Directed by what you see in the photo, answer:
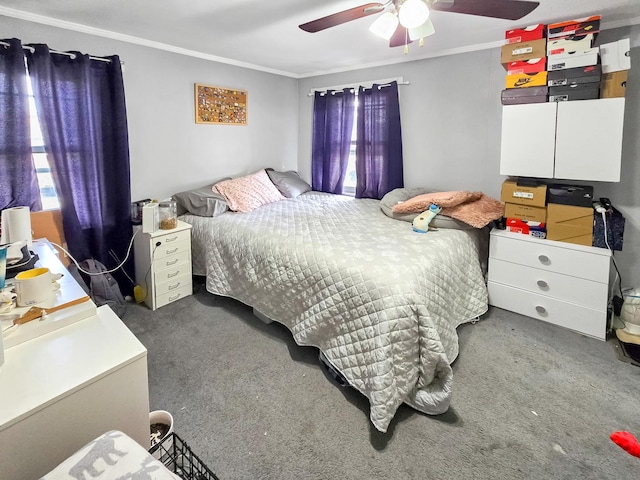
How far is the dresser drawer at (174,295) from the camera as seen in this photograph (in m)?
2.86

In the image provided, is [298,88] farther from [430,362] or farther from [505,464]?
[505,464]

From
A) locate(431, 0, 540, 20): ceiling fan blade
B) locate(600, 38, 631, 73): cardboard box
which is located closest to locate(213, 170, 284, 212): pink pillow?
locate(431, 0, 540, 20): ceiling fan blade

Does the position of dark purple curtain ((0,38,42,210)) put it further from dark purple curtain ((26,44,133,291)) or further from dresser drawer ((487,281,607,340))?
dresser drawer ((487,281,607,340))

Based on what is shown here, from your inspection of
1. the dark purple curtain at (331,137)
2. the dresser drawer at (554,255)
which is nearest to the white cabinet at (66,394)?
the dresser drawer at (554,255)

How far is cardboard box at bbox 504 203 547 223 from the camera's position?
2.58m

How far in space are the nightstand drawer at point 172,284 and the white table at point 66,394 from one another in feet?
5.45

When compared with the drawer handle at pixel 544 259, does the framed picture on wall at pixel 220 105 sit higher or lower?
higher

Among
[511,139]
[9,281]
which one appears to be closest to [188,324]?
[9,281]

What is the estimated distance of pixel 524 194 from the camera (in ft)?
8.57

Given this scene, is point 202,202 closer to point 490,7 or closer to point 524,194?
point 490,7

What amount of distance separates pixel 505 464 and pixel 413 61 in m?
3.40

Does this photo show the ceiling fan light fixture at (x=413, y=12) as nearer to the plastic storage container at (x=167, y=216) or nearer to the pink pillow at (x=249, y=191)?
the pink pillow at (x=249, y=191)

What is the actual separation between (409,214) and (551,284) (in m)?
1.13

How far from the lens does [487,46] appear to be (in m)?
3.01
